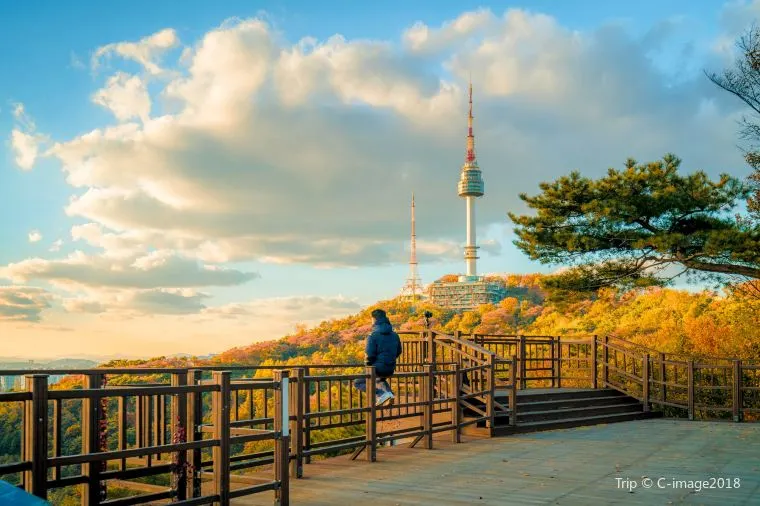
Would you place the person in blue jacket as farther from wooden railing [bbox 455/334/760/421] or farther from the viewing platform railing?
wooden railing [bbox 455/334/760/421]

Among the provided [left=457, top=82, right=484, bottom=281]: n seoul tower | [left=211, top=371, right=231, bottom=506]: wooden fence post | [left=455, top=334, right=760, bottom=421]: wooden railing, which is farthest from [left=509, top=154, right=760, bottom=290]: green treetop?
[left=457, top=82, right=484, bottom=281]: n seoul tower

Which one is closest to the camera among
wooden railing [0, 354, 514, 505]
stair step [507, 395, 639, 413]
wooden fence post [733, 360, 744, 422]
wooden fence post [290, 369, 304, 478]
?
wooden railing [0, 354, 514, 505]

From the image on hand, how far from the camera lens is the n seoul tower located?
12850 cm

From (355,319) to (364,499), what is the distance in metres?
60.1

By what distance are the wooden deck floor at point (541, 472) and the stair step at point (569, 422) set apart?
41cm

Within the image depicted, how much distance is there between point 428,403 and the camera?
11.2 m

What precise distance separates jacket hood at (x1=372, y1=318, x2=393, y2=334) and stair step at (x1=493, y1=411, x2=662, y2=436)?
11.3 feet

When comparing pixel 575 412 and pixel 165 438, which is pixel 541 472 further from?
pixel 575 412

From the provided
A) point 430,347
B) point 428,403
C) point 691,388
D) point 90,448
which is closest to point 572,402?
point 691,388

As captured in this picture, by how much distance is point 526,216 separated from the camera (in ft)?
70.3

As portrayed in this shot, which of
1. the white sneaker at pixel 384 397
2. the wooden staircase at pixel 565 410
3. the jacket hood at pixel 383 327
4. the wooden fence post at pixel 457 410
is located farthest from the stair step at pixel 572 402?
the jacket hood at pixel 383 327

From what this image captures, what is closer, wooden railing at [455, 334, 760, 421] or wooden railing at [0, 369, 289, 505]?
wooden railing at [0, 369, 289, 505]

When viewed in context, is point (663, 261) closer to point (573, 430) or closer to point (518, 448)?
point (573, 430)

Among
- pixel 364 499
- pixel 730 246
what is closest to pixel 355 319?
pixel 730 246
